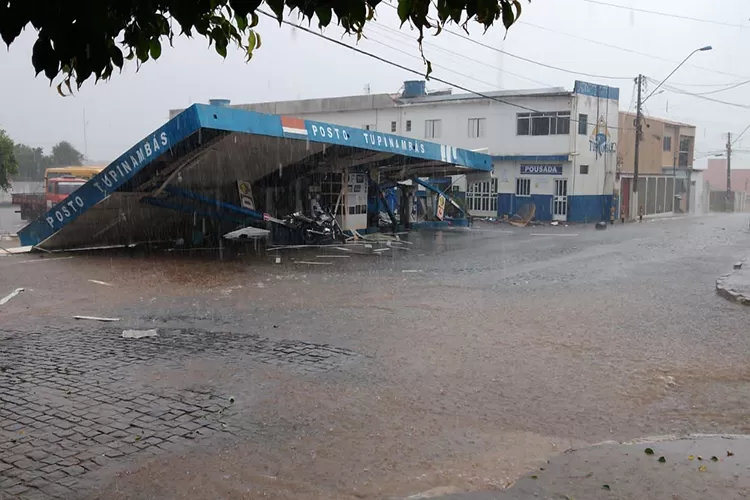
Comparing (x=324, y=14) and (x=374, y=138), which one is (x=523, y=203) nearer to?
(x=374, y=138)

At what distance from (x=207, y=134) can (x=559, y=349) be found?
1039cm

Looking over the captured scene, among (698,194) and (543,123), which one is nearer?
(543,123)

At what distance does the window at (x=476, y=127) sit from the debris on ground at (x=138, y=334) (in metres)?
33.4

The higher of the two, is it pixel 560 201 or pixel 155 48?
pixel 155 48

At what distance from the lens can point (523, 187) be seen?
39781 millimetres

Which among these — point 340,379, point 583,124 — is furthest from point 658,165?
point 340,379

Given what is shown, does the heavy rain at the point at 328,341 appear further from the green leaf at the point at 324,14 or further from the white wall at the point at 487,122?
the white wall at the point at 487,122

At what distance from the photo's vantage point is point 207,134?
16.0m

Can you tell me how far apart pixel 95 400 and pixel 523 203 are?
116 ft

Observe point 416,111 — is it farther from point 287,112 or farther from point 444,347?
point 444,347

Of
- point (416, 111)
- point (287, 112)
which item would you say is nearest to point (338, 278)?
point (416, 111)

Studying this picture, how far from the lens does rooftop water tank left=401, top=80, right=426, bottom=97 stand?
147ft

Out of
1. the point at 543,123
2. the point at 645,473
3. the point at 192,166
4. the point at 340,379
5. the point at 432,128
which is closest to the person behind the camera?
the point at 645,473

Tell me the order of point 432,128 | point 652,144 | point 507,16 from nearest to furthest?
1. point 507,16
2. point 432,128
3. point 652,144
